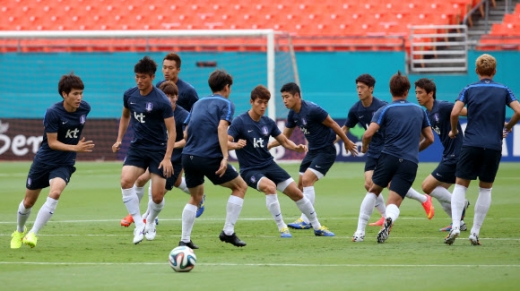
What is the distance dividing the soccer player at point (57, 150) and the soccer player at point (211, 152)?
112 centimetres

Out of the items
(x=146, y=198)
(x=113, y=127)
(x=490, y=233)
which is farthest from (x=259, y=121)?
(x=113, y=127)

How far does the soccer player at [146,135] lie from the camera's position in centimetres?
1098

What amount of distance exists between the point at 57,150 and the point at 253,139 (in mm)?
2256

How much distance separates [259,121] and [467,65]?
666 inches

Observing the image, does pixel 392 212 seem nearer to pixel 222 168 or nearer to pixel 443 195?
pixel 222 168

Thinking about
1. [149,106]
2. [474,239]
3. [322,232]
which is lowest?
[322,232]

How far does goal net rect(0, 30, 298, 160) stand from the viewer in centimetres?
2678

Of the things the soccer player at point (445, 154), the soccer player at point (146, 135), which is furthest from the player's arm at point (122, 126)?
the soccer player at point (445, 154)

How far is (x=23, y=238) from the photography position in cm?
1062

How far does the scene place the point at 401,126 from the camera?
10828 mm

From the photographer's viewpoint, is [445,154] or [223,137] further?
[445,154]

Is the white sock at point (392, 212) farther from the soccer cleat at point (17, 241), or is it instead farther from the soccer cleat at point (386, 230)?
the soccer cleat at point (17, 241)

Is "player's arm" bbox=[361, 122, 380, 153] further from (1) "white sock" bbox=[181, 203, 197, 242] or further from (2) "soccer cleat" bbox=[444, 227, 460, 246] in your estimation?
(1) "white sock" bbox=[181, 203, 197, 242]

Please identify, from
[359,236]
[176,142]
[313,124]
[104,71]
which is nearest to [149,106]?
[176,142]
